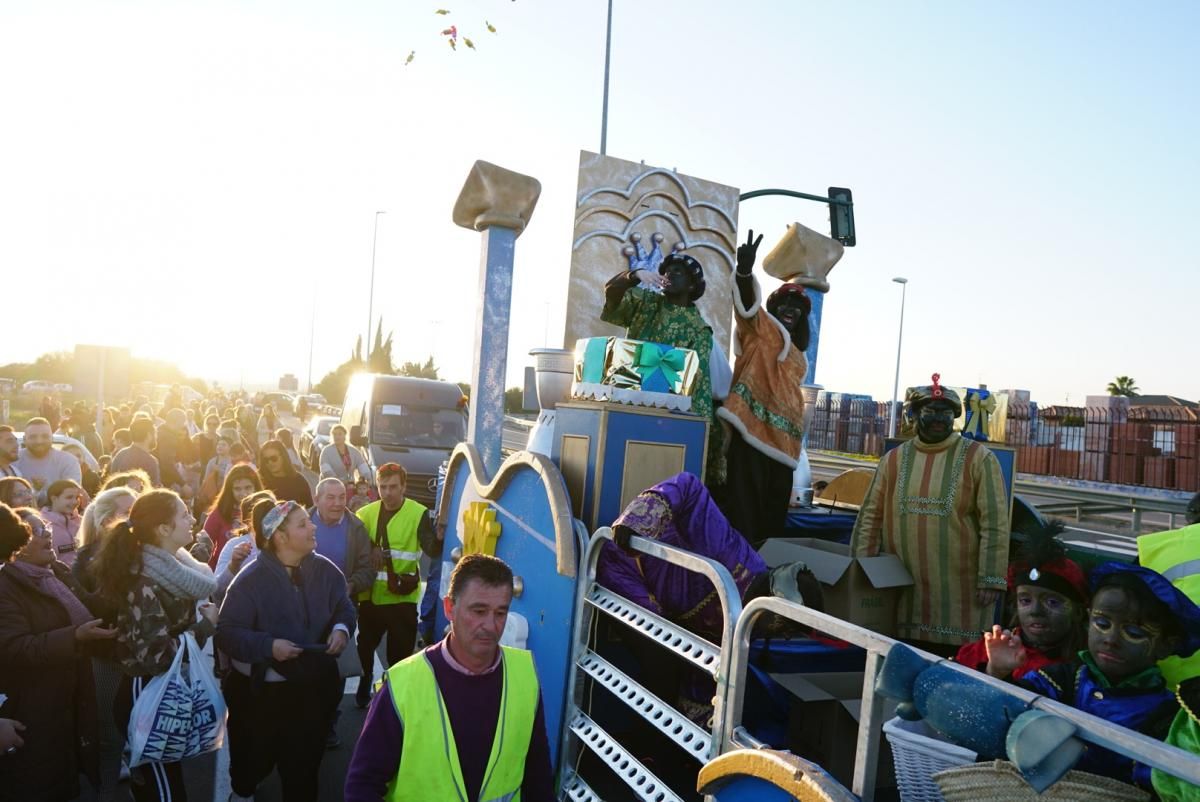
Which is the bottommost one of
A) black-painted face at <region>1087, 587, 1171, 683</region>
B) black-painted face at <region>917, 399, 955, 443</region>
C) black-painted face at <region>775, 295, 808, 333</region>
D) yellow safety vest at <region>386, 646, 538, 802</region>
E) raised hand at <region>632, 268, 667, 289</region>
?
yellow safety vest at <region>386, 646, 538, 802</region>

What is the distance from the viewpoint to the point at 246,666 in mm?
3990

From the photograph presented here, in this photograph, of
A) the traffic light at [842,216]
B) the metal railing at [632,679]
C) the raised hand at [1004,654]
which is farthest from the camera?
the traffic light at [842,216]

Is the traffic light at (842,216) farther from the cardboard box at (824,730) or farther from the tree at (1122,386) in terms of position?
the tree at (1122,386)

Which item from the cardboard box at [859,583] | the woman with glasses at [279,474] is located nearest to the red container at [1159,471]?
the cardboard box at [859,583]

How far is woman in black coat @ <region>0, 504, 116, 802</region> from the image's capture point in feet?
12.0

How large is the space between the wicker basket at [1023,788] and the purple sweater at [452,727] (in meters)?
1.27

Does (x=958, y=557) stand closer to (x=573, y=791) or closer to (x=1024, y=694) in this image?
(x=573, y=791)

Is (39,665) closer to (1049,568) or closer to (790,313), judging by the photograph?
(1049,568)

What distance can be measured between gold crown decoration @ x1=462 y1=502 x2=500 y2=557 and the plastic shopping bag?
151 centimetres

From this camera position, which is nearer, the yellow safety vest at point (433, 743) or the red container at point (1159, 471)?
the yellow safety vest at point (433, 743)

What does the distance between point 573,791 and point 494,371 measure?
303cm

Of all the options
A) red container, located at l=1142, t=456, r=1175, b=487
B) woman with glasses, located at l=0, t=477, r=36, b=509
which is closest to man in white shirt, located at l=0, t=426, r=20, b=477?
woman with glasses, located at l=0, t=477, r=36, b=509

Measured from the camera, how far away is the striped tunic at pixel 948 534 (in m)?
4.15

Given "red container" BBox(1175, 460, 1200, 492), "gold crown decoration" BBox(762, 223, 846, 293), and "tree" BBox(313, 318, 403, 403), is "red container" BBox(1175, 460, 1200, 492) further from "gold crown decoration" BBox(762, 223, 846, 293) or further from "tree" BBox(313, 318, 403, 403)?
"tree" BBox(313, 318, 403, 403)
